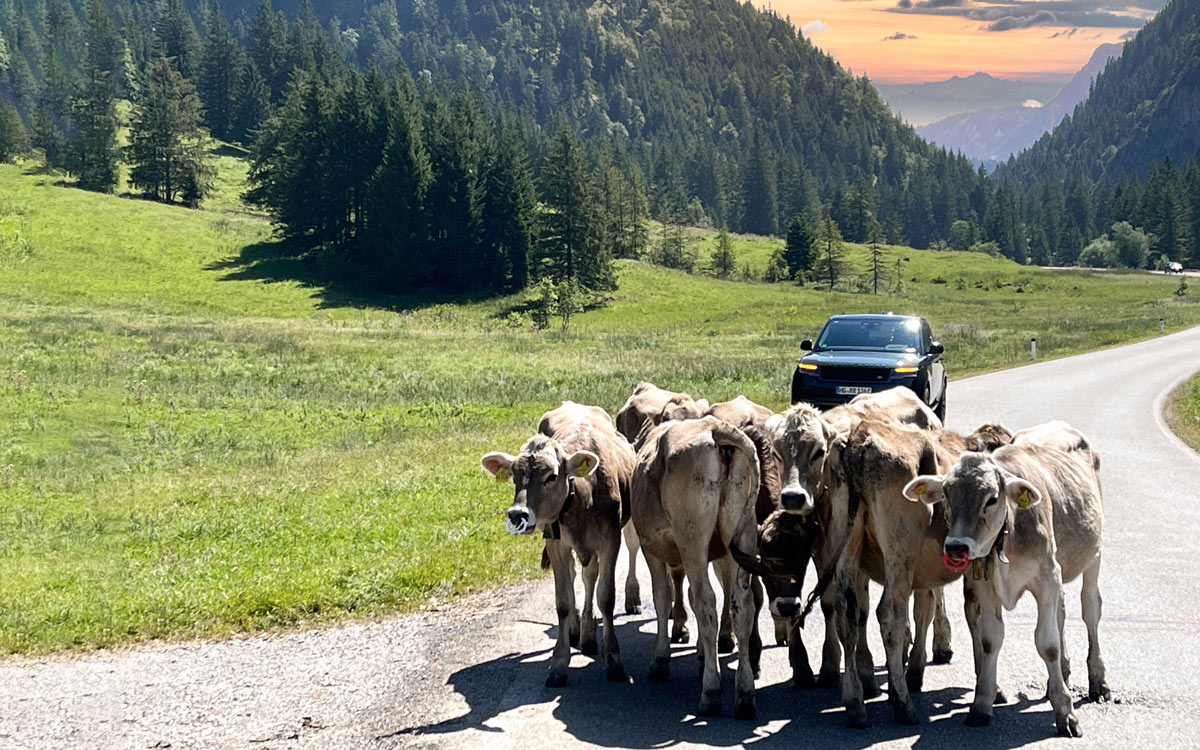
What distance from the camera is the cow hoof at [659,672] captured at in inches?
344

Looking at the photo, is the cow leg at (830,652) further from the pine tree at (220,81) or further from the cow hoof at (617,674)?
the pine tree at (220,81)

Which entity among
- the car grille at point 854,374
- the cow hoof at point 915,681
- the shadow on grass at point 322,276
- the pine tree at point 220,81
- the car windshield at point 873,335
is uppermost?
the pine tree at point 220,81

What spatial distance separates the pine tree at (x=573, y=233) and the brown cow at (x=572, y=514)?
84.6m

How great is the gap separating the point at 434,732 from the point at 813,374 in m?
16.3

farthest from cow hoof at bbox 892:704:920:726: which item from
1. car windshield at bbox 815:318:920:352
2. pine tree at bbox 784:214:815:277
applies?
pine tree at bbox 784:214:815:277

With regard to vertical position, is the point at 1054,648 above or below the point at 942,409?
above

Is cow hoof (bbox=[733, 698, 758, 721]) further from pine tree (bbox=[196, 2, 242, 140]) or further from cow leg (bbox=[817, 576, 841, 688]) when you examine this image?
pine tree (bbox=[196, 2, 242, 140])

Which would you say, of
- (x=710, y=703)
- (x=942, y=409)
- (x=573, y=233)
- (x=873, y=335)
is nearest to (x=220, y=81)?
(x=573, y=233)

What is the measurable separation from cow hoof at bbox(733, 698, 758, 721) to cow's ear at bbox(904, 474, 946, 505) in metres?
1.93

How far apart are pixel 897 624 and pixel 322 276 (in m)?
88.6

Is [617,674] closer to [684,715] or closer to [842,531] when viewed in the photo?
[684,715]

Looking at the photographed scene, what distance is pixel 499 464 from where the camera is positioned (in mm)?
9102

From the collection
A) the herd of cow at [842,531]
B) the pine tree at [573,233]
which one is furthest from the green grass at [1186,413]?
the pine tree at [573,233]

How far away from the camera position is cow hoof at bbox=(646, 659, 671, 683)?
875 centimetres
